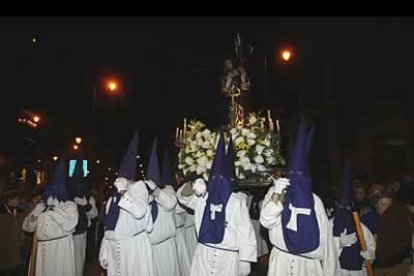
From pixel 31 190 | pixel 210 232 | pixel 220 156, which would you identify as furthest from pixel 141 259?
pixel 31 190

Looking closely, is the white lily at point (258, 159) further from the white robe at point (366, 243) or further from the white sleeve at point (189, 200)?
the white robe at point (366, 243)

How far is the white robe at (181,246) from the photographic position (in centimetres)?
863

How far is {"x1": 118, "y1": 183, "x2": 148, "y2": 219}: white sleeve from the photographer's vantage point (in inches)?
251

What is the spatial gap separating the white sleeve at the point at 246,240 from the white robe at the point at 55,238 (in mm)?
3339

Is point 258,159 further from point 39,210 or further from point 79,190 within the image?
point 79,190

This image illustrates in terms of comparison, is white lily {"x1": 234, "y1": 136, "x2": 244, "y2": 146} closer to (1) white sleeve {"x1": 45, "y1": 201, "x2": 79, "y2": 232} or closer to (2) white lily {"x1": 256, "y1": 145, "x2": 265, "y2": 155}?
(2) white lily {"x1": 256, "y1": 145, "x2": 265, "y2": 155}

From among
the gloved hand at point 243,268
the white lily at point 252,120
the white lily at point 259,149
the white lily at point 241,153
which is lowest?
the gloved hand at point 243,268

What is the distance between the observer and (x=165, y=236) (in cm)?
776

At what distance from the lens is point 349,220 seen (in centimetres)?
675

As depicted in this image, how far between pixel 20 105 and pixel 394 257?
53.0ft

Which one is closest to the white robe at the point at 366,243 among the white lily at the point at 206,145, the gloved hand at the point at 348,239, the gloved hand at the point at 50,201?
the gloved hand at the point at 348,239

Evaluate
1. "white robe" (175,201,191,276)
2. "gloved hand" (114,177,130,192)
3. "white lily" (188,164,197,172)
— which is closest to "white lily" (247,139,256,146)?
"white lily" (188,164,197,172)

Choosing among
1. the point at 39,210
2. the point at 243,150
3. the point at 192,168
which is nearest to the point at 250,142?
the point at 243,150

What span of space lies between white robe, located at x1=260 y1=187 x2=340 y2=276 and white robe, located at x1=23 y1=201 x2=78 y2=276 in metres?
3.85
